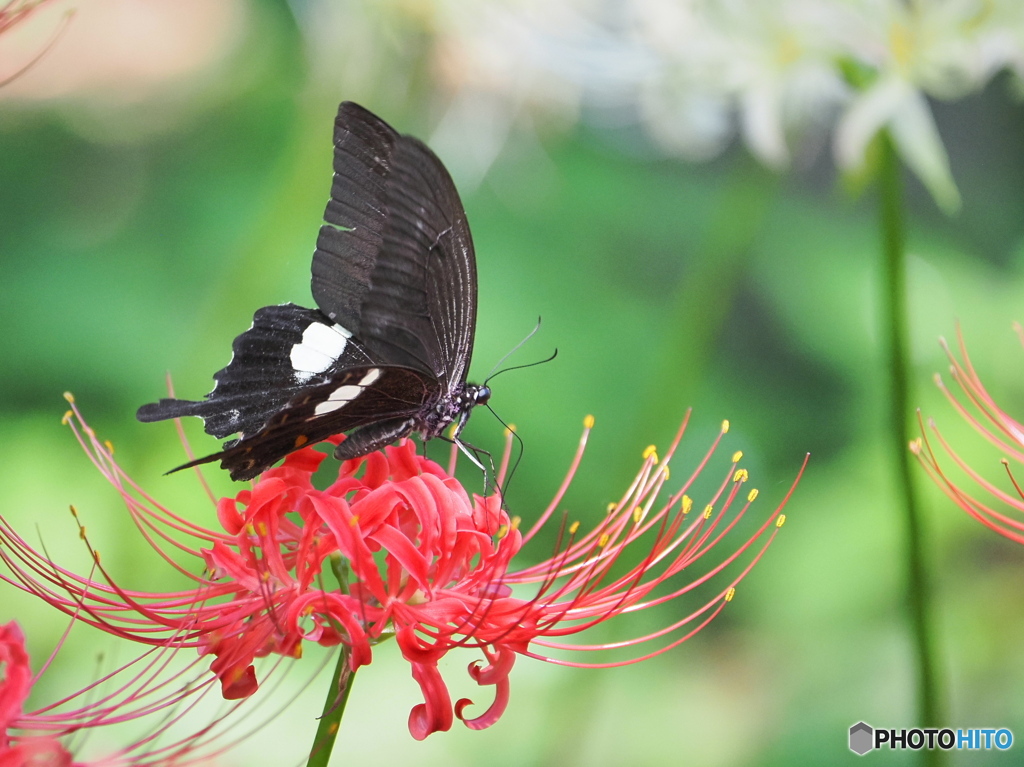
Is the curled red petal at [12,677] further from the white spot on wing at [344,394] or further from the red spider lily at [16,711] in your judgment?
the white spot on wing at [344,394]

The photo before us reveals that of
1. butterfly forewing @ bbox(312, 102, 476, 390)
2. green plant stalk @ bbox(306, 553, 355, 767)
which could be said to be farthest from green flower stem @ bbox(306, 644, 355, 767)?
butterfly forewing @ bbox(312, 102, 476, 390)

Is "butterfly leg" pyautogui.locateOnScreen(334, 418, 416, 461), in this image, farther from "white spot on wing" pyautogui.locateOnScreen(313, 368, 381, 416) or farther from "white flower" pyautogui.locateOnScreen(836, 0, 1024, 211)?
"white flower" pyautogui.locateOnScreen(836, 0, 1024, 211)

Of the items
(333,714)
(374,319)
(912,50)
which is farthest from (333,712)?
(912,50)

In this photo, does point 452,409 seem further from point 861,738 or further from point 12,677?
point 861,738

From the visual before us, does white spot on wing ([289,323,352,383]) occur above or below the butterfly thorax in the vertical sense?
above

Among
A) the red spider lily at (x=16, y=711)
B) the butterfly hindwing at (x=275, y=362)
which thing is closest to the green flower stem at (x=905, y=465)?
the butterfly hindwing at (x=275, y=362)

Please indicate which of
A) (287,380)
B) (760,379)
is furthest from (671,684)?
(287,380)

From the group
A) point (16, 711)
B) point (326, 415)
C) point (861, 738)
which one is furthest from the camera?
point (861, 738)
